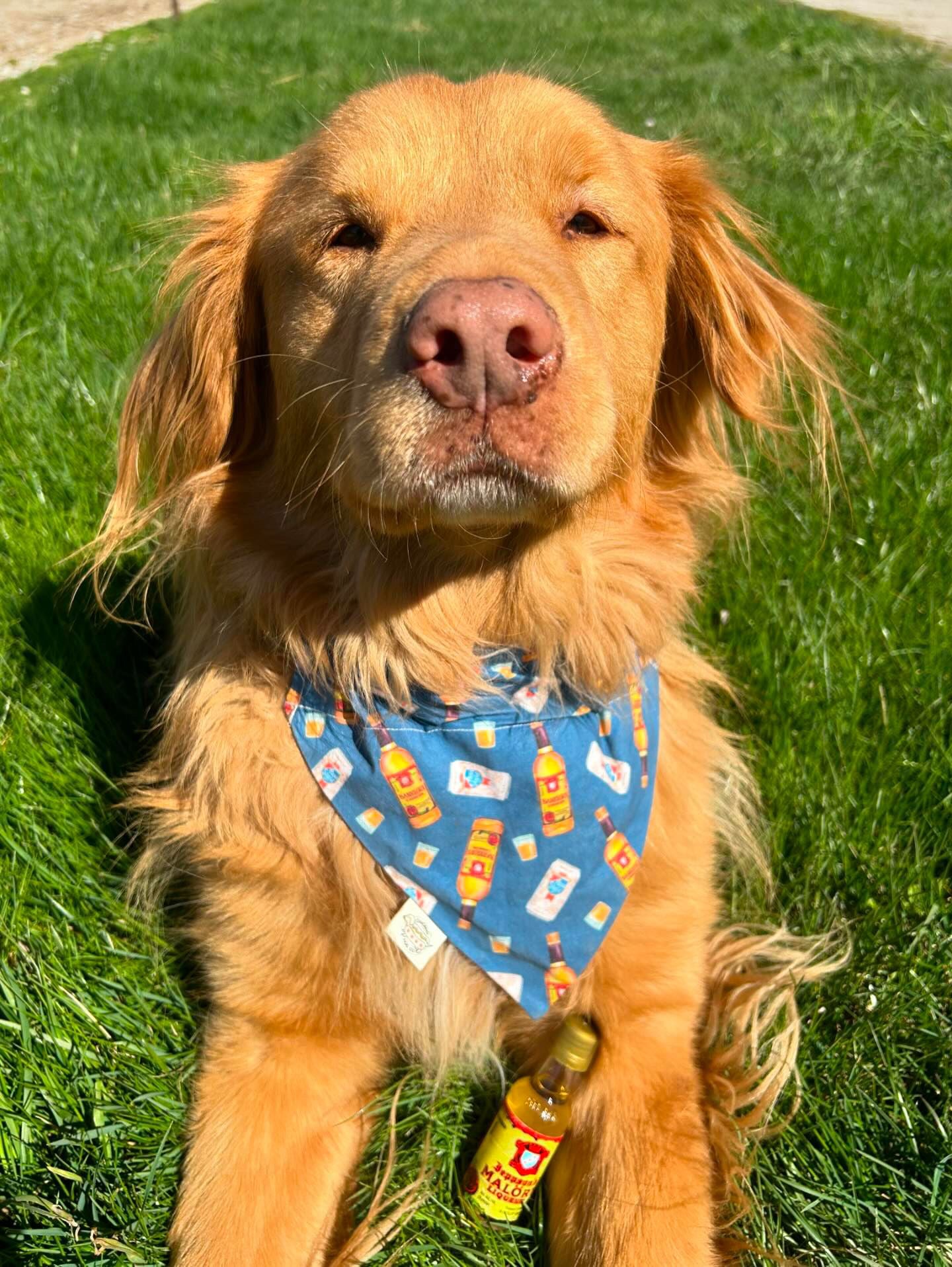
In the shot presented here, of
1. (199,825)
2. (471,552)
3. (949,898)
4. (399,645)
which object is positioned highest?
(471,552)

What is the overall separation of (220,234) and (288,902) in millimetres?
1547

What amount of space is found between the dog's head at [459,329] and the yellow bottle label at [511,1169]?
4.06ft

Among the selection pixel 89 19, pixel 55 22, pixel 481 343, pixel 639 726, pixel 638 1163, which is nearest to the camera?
pixel 481 343

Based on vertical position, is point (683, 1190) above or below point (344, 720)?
below

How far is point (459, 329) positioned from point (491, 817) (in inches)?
42.2

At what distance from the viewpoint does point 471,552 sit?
7.30 ft

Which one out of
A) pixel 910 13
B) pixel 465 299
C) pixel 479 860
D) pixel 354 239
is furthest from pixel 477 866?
pixel 910 13

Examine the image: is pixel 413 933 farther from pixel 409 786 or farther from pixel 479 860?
pixel 409 786

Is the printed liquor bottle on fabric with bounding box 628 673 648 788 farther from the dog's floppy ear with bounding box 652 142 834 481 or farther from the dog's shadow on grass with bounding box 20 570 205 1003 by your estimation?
the dog's shadow on grass with bounding box 20 570 205 1003

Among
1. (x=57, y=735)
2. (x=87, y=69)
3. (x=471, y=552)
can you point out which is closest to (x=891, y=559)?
(x=471, y=552)

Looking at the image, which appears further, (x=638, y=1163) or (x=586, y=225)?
(x=586, y=225)

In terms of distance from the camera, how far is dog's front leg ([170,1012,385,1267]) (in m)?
1.95

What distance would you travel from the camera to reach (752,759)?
9.78 ft

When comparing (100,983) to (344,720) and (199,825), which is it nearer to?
(199,825)
